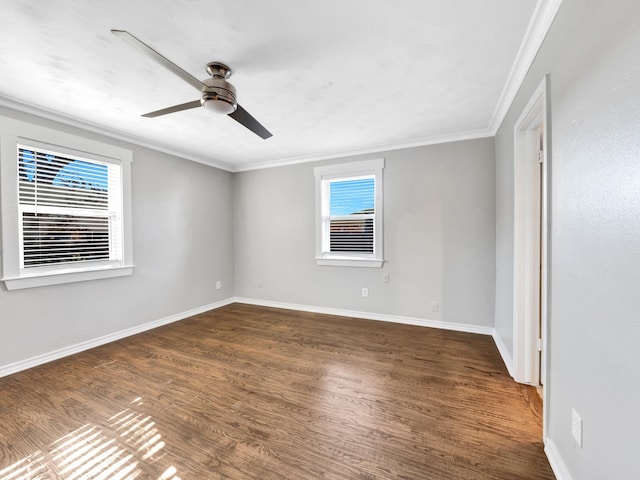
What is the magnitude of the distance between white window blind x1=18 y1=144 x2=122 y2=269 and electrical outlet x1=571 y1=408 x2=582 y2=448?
4320 mm

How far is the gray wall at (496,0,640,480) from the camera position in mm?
887

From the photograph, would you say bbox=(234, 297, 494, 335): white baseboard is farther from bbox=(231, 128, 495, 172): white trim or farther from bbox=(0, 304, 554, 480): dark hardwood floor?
bbox=(231, 128, 495, 172): white trim

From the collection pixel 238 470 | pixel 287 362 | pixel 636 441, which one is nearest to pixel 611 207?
pixel 636 441

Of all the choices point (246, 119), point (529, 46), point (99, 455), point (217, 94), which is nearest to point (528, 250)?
point (529, 46)

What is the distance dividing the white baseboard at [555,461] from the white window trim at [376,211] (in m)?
2.54

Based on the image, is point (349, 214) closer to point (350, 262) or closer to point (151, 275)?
point (350, 262)

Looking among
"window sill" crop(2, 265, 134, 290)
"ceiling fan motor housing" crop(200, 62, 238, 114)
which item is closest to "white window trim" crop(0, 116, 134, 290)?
"window sill" crop(2, 265, 134, 290)

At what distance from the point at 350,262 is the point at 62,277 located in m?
3.44

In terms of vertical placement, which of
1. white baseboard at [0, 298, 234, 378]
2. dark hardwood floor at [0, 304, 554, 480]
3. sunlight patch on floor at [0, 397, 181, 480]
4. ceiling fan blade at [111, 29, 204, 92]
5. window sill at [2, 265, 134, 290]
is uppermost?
ceiling fan blade at [111, 29, 204, 92]

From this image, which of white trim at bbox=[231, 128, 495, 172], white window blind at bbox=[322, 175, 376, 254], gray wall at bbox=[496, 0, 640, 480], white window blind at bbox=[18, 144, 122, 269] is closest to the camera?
gray wall at bbox=[496, 0, 640, 480]

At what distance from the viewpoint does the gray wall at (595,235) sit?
2.91 ft

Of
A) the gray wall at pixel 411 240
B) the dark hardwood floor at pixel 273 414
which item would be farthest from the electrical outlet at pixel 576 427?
the gray wall at pixel 411 240

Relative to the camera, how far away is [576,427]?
48.1 inches

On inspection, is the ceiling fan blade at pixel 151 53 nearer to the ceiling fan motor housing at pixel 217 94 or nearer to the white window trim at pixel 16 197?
the ceiling fan motor housing at pixel 217 94
